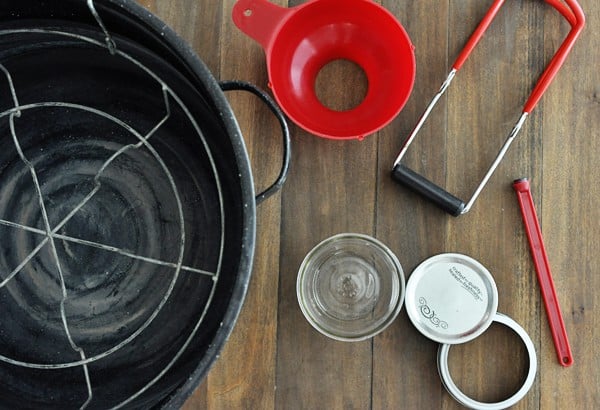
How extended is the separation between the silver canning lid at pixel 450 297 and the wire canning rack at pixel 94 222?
27 centimetres

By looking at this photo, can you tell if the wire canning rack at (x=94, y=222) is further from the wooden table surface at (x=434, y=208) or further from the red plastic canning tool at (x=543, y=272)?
the red plastic canning tool at (x=543, y=272)

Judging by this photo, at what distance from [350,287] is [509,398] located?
0.82 feet

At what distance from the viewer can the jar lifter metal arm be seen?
0.82 metres

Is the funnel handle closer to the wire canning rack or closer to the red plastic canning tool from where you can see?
the wire canning rack

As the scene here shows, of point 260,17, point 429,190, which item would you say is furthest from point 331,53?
point 429,190

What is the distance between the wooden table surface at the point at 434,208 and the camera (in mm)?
839

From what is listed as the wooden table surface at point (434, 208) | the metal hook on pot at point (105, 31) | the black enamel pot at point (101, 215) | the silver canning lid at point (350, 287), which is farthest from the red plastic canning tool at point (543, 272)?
the metal hook on pot at point (105, 31)

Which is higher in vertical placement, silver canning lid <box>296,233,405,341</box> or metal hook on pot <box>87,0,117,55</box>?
metal hook on pot <box>87,0,117,55</box>

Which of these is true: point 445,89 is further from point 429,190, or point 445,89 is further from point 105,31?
point 105,31

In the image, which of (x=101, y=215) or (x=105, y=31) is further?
(x=101, y=215)

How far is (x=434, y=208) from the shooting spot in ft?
2.79

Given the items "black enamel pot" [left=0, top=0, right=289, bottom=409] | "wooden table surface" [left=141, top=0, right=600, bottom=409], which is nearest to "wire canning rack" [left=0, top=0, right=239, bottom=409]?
"black enamel pot" [left=0, top=0, right=289, bottom=409]

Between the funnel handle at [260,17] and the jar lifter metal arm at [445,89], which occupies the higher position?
the funnel handle at [260,17]

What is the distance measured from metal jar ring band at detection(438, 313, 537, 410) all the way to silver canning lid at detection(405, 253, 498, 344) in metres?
0.02
